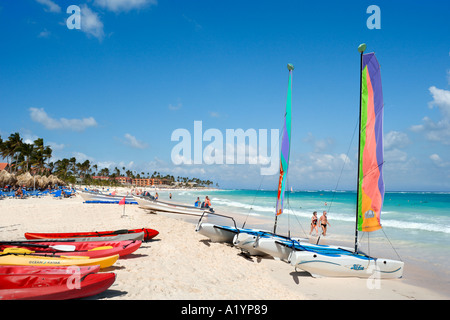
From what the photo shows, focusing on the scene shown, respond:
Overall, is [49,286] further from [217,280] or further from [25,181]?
[25,181]

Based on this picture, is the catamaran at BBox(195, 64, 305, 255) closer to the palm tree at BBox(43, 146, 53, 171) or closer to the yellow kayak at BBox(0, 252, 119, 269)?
the yellow kayak at BBox(0, 252, 119, 269)

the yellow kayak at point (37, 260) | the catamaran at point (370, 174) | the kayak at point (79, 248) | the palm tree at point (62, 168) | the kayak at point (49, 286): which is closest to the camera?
the kayak at point (49, 286)

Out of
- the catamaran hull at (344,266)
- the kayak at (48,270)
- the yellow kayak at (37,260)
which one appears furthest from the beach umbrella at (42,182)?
the catamaran hull at (344,266)

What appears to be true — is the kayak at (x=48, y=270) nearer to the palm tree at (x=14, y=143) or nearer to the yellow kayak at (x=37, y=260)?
the yellow kayak at (x=37, y=260)

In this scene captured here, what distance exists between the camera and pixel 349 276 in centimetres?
822

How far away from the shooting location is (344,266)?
812 cm

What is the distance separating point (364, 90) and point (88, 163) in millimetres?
124509

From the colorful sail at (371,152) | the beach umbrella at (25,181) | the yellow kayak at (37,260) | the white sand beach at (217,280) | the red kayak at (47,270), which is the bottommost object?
the white sand beach at (217,280)

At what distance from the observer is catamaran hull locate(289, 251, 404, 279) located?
7.90 metres

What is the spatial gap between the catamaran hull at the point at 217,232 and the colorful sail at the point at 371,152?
16.1ft

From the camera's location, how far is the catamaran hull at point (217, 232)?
11.2 metres

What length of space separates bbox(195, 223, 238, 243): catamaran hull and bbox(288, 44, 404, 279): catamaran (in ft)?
11.3

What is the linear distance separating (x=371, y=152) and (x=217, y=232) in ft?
21.5
